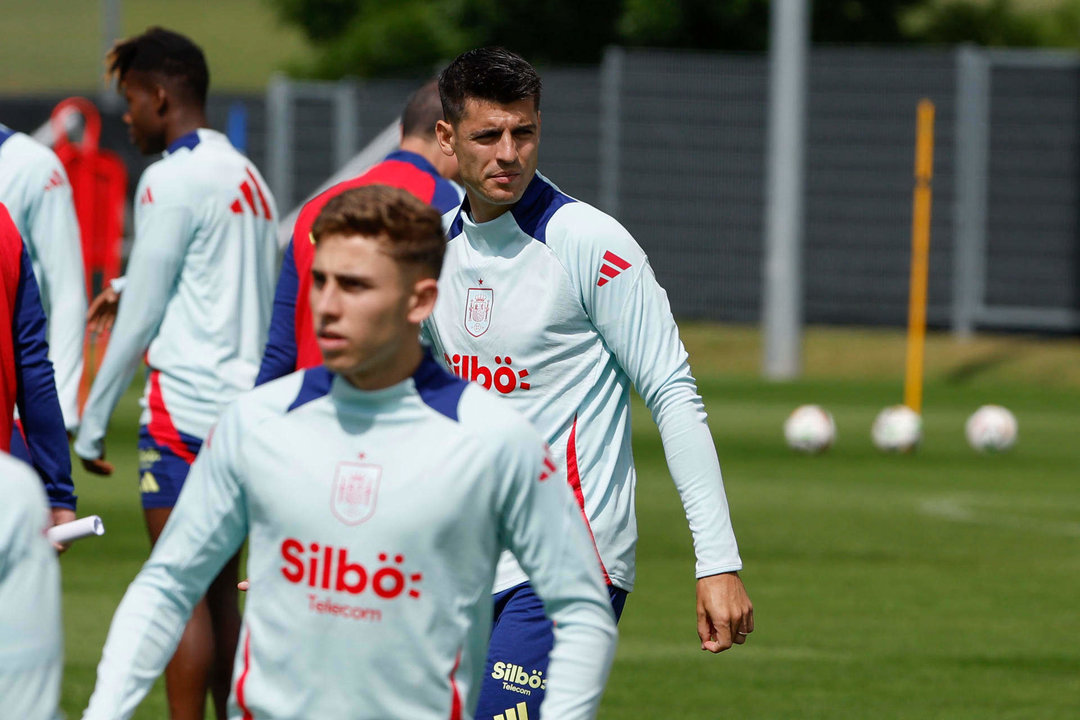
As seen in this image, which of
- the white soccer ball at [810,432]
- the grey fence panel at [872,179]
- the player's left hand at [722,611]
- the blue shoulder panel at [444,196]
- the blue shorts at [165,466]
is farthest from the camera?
the grey fence panel at [872,179]

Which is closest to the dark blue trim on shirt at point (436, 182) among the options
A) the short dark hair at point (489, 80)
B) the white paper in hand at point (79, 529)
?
the short dark hair at point (489, 80)

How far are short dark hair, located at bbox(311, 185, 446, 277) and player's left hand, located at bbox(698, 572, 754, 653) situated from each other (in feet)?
3.95

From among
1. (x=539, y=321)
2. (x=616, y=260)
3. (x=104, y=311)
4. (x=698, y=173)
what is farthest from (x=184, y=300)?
(x=698, y=173)

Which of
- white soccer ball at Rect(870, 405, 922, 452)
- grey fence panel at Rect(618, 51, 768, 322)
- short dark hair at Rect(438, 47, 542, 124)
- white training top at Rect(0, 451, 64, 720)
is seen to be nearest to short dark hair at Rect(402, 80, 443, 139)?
short dark hair at Rect(438, 47, 542, 124)

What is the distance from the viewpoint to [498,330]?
15.5ft

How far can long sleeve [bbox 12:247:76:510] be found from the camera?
5027 mm

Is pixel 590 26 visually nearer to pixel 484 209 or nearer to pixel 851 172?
pixel 851 172

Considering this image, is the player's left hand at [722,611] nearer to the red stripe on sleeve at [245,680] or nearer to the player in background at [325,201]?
the red stripe on sleeve at [245,680]

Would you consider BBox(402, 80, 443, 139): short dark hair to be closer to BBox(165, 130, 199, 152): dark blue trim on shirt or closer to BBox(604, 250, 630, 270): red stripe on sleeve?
BBox(165, 130, 199, 152): dark blue trim on shirt

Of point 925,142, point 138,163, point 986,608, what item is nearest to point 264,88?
point 138,163

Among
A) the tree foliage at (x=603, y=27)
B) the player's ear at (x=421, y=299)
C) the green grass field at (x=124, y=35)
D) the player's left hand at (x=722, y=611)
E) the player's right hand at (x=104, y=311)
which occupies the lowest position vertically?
the player's left hand at (x=722, y=611)

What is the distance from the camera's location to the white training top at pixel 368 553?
11.1 feet

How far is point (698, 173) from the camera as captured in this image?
2639 centimetres

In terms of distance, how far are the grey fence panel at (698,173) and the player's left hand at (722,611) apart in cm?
2196
